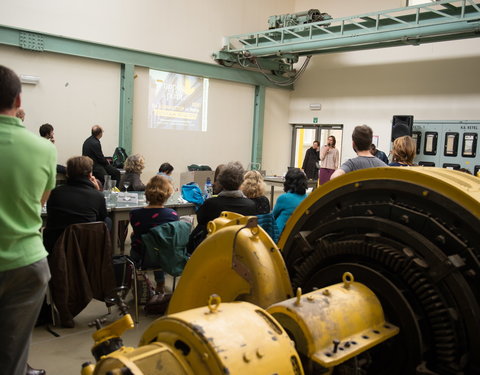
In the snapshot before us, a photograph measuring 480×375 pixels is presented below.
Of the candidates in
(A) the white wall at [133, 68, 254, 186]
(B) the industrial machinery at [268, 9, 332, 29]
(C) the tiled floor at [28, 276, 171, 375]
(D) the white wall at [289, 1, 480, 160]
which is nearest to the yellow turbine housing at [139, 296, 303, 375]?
(C) the tiled floor at [28, 276, 171, 375]

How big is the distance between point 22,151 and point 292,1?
10.9 m

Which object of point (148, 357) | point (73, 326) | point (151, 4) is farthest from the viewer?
point (151, 4)

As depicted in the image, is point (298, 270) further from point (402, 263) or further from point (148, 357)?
point (148, 357)

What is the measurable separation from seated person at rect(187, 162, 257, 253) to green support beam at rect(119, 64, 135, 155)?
527 centimetres

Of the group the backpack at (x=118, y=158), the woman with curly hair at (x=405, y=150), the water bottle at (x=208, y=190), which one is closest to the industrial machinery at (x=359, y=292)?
the woman with curly hair at (x=405, y=150)

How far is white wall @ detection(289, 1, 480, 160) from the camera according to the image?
27.7 feet

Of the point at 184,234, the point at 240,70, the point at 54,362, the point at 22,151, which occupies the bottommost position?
the point at 54,362

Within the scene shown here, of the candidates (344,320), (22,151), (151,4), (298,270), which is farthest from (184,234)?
(151,4)

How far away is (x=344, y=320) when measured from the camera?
3.52ft

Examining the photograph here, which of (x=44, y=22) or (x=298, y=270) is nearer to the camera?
(x=298, y=270)

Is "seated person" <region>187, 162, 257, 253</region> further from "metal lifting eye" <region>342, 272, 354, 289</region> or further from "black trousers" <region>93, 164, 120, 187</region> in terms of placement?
"black trousers" <region>93, 164, 120, 187</region>

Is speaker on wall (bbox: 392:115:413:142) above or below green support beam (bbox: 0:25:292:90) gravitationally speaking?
below

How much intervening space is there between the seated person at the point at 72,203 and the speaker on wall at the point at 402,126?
6.25 m

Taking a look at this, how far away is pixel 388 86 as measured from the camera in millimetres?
9547
